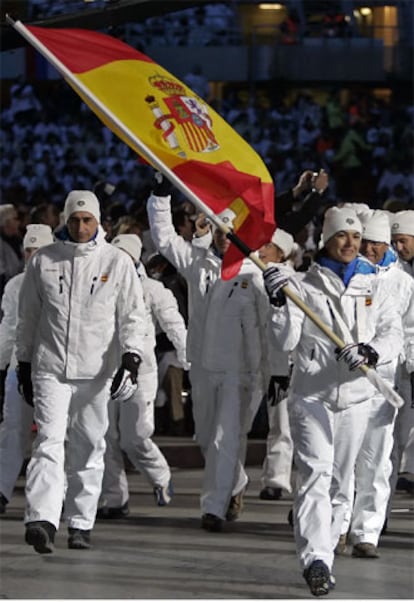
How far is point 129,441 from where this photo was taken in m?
14.4

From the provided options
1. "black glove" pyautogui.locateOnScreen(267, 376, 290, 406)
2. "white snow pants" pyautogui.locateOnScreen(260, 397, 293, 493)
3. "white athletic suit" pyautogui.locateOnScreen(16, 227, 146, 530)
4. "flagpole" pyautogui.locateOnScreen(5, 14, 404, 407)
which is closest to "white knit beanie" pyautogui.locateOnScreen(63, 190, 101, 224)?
"white athletic suit" pyautogui.locateOnScreen(16, 227, 146, 530)

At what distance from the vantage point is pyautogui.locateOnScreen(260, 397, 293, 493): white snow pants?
1535cm

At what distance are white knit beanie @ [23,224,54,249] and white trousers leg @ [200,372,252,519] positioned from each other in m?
1.58

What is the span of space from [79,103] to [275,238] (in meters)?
21.7

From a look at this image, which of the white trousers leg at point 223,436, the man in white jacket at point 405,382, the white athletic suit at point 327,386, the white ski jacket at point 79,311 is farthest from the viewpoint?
the white trousers leg at point 223,436

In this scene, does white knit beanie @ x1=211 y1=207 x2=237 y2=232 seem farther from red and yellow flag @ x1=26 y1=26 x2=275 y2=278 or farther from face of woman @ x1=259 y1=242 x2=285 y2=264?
face of woman @ x1=259 y1=242 x2=285 y2=264

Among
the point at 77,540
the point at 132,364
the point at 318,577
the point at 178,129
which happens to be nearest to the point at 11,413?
the point at 77,540

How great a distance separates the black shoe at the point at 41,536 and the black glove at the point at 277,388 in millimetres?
1520

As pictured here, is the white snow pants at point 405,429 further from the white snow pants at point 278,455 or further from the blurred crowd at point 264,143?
the blurred crowd at point 264,143

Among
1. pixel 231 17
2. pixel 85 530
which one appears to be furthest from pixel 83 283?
pixel 231 17

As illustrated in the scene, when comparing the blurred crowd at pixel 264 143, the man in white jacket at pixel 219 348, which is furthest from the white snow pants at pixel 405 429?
the blurred crowd at pixel 264 143

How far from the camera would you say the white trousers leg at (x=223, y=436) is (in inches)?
537

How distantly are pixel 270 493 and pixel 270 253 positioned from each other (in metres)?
1.92

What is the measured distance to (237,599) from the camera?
35.6ft
